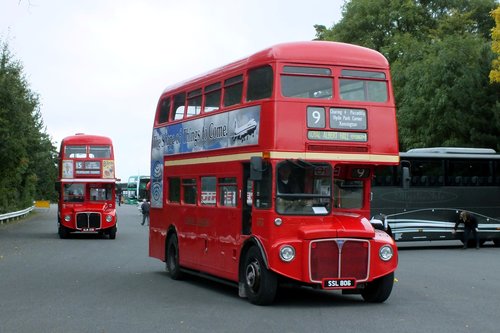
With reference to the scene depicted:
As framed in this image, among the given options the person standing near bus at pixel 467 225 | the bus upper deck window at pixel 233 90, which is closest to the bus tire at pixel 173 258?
the bus upper deck window at pixel 233 90

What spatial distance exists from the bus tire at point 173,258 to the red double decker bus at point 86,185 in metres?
17.4

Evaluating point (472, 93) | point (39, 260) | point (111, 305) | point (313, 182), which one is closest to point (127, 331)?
point (111, 305)

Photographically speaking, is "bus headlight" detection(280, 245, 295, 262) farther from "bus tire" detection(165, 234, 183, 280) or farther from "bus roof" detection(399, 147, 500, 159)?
"bus roof" detection(399, 147, 500, 159)

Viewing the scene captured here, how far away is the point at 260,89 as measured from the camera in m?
14.8

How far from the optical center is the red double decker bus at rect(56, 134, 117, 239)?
36.7 m

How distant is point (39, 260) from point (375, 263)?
43.0 ft

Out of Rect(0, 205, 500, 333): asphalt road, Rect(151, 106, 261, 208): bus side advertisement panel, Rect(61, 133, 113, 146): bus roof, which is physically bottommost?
Rect(0, 205, 500, 333): asphalt road

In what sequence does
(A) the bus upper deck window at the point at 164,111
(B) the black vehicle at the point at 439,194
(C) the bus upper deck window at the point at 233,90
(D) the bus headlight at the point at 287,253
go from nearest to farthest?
1. (D) the bus headlight at the point at 287,253
2. (C) the bus upper deck window at the point at 233,90
3. (A) the bus upper deck window at the point at 164,111
4. (B) the black vehicle at the point at 439,194

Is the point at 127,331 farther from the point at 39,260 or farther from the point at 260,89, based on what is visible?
the point at 39,260

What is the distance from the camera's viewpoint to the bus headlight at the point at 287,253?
44.8ft

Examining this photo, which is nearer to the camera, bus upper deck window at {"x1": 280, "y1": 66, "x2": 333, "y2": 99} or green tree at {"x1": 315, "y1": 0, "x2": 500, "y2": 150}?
bus upper deck window at {"x1": 280, "y1": 66, "x2": 333, "y2": 99}

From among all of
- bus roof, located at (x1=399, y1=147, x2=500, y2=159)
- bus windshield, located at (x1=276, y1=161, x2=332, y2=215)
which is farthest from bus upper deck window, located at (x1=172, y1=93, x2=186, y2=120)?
bus roof, located at (x1=399, y1=147, x2=500, y2=159)

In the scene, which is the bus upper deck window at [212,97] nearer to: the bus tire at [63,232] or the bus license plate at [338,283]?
the bus license plate at [338,283]

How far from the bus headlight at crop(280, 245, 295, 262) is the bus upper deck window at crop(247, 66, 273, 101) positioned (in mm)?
2442
